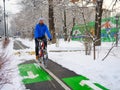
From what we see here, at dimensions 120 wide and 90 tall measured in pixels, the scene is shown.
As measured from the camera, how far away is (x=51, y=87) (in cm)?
741

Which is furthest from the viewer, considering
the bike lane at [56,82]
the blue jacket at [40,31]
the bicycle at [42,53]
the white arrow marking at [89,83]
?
→ the blue jacket at [40,31]

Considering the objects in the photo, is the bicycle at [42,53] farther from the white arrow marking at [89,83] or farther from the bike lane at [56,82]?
the white arrow marking at [89,83]

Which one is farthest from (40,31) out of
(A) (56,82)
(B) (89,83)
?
(B) (89,83)

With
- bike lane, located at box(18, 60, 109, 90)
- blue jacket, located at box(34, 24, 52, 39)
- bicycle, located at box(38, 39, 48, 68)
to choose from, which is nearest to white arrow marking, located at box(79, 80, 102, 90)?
bike lane, located at box(18, 60, 109, 90)

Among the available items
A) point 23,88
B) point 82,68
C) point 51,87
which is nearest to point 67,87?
point 51,87

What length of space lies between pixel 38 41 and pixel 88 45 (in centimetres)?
437

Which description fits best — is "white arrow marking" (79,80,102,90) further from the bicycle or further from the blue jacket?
the blue jacket

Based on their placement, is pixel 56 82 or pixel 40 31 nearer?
pixel 56 82

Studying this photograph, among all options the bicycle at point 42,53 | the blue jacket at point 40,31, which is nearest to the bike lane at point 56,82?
the bicycle at point 42,53

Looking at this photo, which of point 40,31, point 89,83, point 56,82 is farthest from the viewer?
point 40,31

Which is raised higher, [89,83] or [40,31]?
[40,31]

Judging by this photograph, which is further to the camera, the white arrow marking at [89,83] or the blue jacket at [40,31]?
the blue jacket at [40,31]

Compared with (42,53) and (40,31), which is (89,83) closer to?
(42,53)

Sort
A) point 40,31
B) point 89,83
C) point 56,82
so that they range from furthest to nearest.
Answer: point 40,31 → point 56,82 → point 89,83
